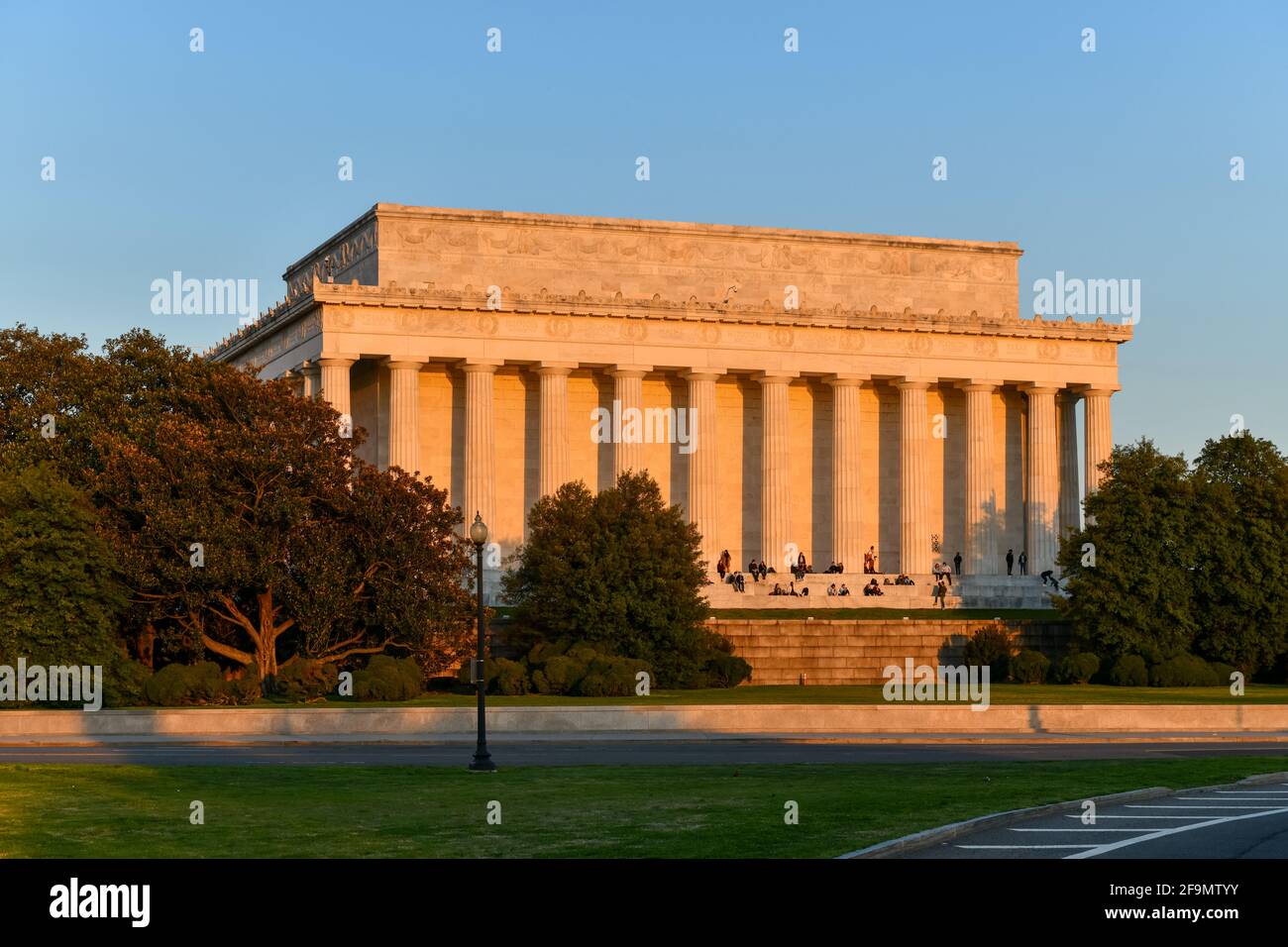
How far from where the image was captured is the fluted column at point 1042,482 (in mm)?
100125

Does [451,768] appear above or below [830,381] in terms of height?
below

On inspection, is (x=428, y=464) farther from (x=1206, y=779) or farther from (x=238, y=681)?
(x=1206, y=779)

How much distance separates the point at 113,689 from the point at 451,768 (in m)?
23.5

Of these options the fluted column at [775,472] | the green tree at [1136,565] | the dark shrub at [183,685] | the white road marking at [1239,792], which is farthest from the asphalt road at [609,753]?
the fluted column at [775,472]

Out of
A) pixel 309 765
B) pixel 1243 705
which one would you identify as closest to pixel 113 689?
pixel 309 765

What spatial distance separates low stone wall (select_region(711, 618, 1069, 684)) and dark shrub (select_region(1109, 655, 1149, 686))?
7.45 meters

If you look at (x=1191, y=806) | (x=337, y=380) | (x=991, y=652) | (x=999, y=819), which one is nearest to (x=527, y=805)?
(x=999, y=819)

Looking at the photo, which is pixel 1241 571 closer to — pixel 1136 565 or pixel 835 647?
pixel 1136 565

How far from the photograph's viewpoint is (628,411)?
310 ft

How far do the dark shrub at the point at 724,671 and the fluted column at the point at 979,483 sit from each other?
112ft

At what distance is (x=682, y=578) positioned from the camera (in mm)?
67625

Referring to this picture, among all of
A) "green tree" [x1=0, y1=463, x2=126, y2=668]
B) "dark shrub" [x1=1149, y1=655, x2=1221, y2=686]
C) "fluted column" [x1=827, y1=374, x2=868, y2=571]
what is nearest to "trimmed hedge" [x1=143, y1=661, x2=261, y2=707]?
"green tree" [x1=0, y1=463, x2=126, y2=668]

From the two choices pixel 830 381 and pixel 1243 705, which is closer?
pixel 1243 705
